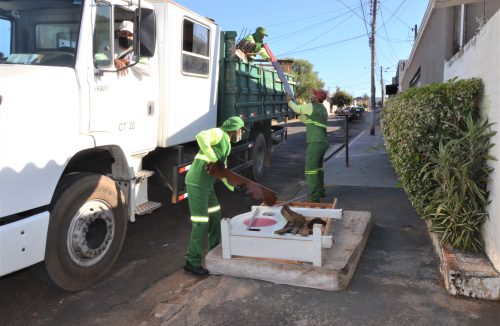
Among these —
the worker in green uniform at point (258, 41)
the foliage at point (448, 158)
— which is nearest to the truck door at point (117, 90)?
the foliage at point (448, 158)

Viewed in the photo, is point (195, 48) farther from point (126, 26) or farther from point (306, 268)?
point (306, 268)

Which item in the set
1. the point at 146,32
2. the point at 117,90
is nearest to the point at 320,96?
the point at 146,32

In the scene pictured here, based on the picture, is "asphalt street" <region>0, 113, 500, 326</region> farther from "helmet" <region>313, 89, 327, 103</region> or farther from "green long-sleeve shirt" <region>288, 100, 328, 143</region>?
"helmet" <region>313, 89, 327, 103</region>

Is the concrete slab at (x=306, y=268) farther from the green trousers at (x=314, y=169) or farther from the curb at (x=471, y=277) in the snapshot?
the green trousers at (x=314, y=169)

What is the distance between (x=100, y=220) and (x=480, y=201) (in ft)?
11.5

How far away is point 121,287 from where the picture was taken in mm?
4254

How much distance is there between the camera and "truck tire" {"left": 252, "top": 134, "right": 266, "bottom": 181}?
9047 mm

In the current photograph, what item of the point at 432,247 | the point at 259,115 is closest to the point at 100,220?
the point at 432,247

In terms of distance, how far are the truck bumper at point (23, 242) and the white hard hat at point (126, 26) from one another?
1952 mm

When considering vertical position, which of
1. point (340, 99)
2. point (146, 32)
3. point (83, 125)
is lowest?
point (83, 125)

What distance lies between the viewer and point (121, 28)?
14.5 ft

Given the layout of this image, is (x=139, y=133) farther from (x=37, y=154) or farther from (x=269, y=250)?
(x=269, y=250)

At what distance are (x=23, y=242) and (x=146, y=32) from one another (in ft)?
7.25

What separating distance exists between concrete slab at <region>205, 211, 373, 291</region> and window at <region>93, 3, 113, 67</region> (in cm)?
213
